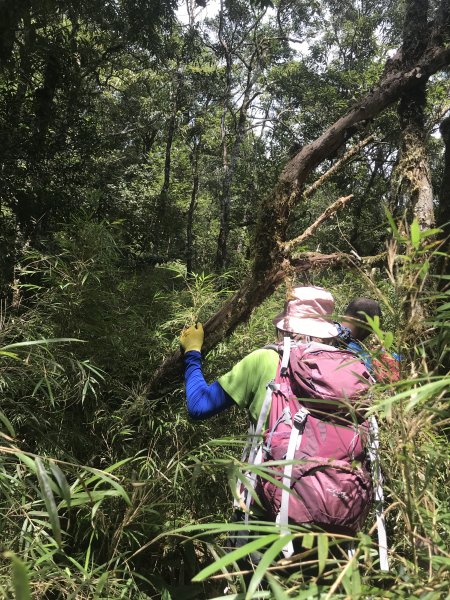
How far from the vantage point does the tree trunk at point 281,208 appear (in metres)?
2.41

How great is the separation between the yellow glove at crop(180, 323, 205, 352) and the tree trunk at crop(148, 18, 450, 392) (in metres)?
0.08

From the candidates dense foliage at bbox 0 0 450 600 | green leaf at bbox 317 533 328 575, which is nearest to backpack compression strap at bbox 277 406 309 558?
dense foliage at bbox 0 0 450 600

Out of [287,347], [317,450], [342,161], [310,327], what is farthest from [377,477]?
[342,161]

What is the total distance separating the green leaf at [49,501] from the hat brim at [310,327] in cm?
118

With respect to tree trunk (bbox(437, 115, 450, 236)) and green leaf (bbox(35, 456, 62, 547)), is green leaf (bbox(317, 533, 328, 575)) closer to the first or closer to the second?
green leaf (bbox(35, 456, 62, 547))

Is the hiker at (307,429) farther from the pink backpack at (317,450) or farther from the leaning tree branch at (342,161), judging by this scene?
the leaning tree branch at (342,161)

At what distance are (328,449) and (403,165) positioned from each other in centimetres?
223

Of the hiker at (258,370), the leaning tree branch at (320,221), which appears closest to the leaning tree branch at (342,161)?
the leaning tree branch at (320,221)

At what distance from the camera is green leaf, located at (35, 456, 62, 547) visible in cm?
81

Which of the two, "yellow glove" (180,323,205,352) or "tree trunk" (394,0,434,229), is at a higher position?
"tree trunk" (394,0,434,229)

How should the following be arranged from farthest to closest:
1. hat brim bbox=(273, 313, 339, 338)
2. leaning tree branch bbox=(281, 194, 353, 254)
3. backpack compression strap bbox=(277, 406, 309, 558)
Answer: leaning tree branch bbox=(281, 194, 353, 254)
hat brim bbox=(273, 313, 339, 338)
backpack compression strap bbox=(277, 406, 309, 558)

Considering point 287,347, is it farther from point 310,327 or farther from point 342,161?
point 342,161

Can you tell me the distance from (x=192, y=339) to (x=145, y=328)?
0.82m

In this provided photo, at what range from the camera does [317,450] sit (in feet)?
4.74
